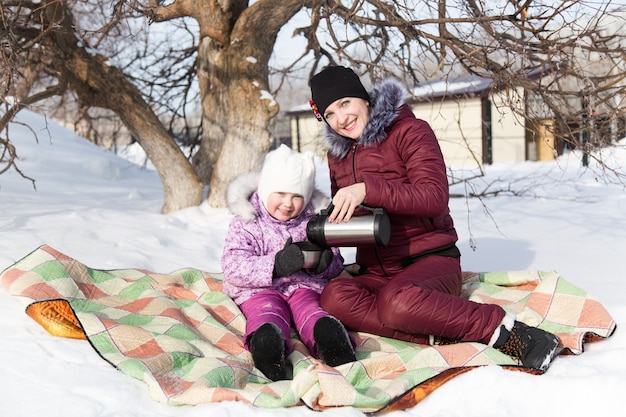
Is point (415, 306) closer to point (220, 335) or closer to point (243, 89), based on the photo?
point (220, 335)

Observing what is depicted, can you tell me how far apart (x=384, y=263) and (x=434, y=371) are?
745mm

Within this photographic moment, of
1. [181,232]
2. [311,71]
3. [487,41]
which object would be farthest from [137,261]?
[311,71]

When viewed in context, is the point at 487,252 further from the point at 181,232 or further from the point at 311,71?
the point at 311,71

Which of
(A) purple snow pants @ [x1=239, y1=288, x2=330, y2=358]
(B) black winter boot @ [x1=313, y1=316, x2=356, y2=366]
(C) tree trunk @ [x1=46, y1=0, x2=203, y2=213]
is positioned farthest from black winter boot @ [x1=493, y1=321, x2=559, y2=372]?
(C) tree trunk @ [x1=46, y1=0, x2=203, y2=213]

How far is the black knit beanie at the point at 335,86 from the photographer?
2.68 meters

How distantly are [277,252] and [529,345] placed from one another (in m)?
1.04

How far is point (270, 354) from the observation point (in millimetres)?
2213

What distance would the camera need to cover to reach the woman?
2355 millimetres

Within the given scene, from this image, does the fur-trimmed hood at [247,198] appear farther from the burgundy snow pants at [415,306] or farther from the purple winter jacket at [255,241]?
the burgundy snow pants at [415,306]

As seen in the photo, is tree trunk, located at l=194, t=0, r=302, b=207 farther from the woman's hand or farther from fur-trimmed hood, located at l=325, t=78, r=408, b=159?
the woman's hand

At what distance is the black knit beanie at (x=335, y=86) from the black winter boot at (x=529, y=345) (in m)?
1.14

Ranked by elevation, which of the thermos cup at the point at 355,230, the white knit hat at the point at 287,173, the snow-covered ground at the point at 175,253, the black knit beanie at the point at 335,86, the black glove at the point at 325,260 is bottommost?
the snow-covered ground at the point at 175,253

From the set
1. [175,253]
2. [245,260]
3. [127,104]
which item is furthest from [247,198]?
[127,104]

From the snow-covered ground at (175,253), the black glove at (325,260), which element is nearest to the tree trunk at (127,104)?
the snow-covered ground at (175,253)
